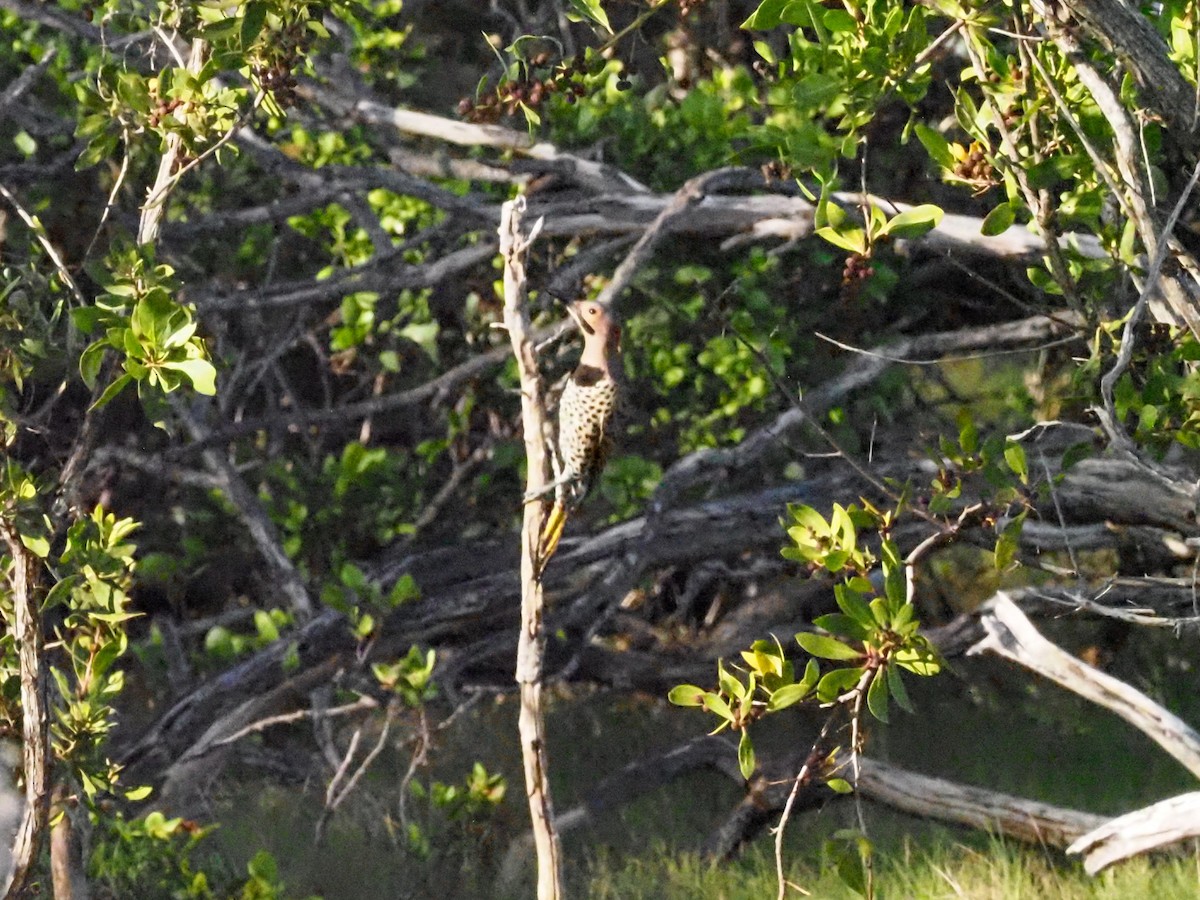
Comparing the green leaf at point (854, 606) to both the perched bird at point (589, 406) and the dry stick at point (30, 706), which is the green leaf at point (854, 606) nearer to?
the perched bird at point (589, 406)

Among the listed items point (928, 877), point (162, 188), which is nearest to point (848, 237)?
point (162, 188)

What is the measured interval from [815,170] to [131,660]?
4.78 meters

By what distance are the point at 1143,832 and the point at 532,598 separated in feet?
6.66

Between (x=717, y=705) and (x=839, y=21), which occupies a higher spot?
(x=839, y=21)

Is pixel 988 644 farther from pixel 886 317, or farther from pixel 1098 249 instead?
pixel 886 317

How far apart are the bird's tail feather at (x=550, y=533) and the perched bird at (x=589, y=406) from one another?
0.06m

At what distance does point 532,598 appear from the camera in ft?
8.55

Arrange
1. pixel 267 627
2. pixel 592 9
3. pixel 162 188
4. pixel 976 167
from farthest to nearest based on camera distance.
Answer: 1. pixel 267 627
2. pixel 162 188
3. pixel 976 167
4. pixel 592 9

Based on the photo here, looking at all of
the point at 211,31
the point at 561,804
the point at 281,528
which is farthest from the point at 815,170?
the point at 281,528

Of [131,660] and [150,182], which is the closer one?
[150,182]

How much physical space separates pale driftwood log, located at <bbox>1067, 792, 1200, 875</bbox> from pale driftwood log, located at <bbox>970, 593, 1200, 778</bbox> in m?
0.10

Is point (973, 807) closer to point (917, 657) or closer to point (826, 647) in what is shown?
point (917, 657)

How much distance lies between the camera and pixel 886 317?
20.3 ft

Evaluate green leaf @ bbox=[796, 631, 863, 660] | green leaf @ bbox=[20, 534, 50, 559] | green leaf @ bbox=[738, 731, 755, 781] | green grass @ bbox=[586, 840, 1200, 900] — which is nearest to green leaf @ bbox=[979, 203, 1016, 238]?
green leaf @ bbox=[796, 631, 863, 660]
